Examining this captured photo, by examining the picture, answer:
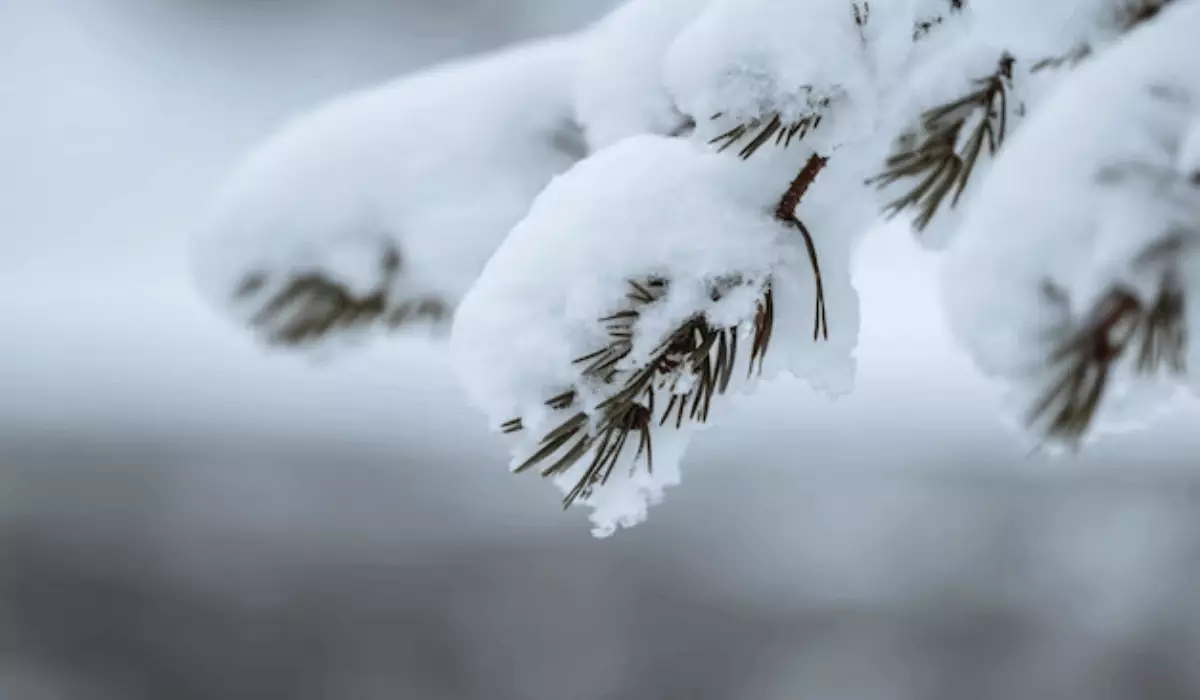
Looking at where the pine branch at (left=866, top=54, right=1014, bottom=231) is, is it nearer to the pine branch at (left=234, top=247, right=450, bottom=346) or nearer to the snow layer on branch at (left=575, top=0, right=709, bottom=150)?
the snow layer on branch at (left=575, top=0, right=709, bottom=150)

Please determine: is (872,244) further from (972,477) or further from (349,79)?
(349,79)

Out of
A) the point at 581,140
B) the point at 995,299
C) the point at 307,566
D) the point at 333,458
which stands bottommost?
the point at 995,299

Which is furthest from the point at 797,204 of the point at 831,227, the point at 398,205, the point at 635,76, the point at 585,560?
the point at 585,560

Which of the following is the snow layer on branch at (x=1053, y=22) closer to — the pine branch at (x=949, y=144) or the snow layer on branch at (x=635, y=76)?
the pine branch at (x=949, y=144)

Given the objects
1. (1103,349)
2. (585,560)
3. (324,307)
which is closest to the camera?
(1103,349)

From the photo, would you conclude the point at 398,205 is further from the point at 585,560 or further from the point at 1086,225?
the point at 585,560

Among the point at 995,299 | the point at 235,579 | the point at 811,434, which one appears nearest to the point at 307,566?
the point at 235,579
